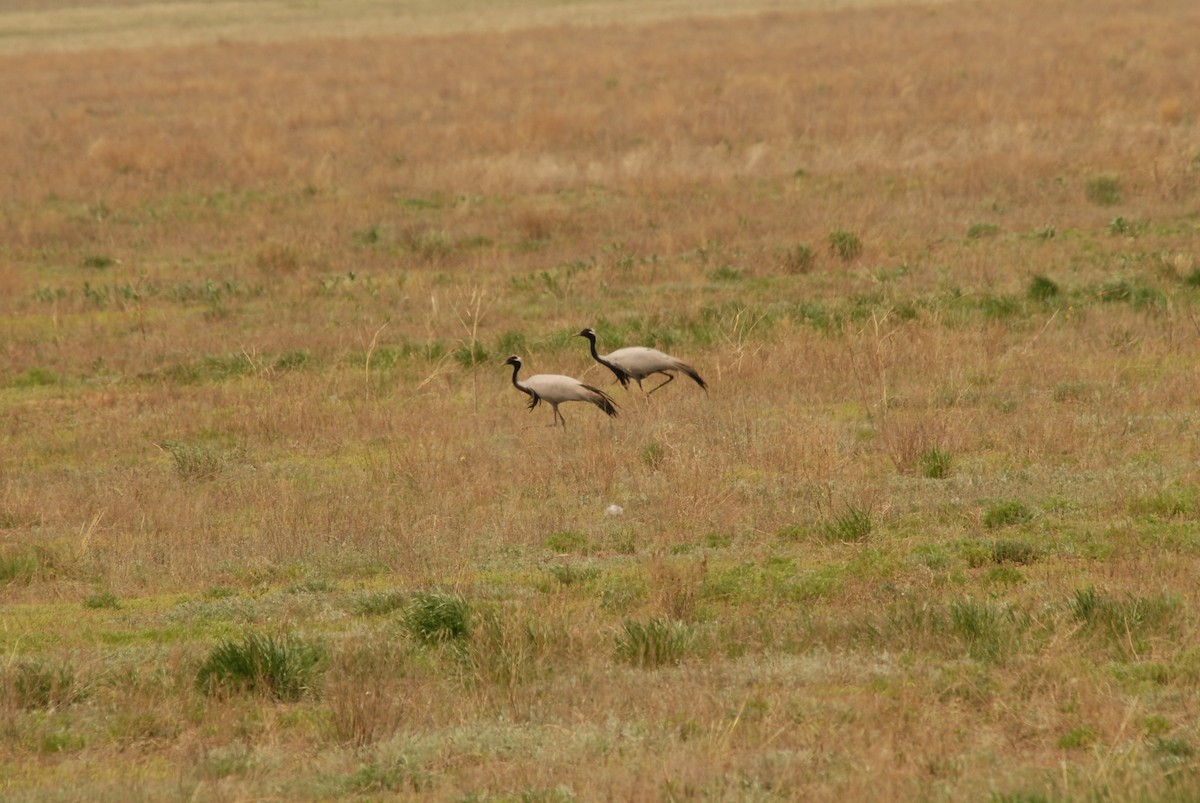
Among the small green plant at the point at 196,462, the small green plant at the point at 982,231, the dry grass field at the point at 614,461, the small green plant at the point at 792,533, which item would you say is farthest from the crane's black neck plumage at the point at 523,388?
the small green plant at the point at 982,231

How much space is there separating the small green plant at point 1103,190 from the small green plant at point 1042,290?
5.81 meters

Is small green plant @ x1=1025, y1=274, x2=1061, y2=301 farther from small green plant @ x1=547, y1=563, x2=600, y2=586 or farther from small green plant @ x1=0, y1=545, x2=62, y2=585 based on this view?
small green plant @ x1=0, y1=545, x2=62, y2=585

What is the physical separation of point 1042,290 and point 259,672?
1140 centimetres

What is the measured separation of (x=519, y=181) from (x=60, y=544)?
1610 centimetres

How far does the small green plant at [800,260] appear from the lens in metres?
18.5

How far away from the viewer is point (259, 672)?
698 centimetres

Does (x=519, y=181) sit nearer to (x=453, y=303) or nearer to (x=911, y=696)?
(x=453, y=303)

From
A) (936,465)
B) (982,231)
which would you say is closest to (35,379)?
(936,465)

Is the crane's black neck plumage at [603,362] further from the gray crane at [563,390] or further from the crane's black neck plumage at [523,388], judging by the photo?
the crane's black neck plumage at [523,388]

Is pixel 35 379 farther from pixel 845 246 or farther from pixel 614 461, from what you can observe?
pixel 845 246

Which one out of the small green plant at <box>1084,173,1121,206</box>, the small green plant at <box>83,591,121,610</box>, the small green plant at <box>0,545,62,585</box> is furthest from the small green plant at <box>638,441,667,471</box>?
the small green plant at <box>1084,173,1121,206</box>

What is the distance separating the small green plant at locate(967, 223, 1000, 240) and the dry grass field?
0.04 meters

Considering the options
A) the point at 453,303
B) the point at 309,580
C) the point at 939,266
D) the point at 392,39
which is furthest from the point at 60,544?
the point at 392,39

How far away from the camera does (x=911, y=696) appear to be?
21.4 ft
